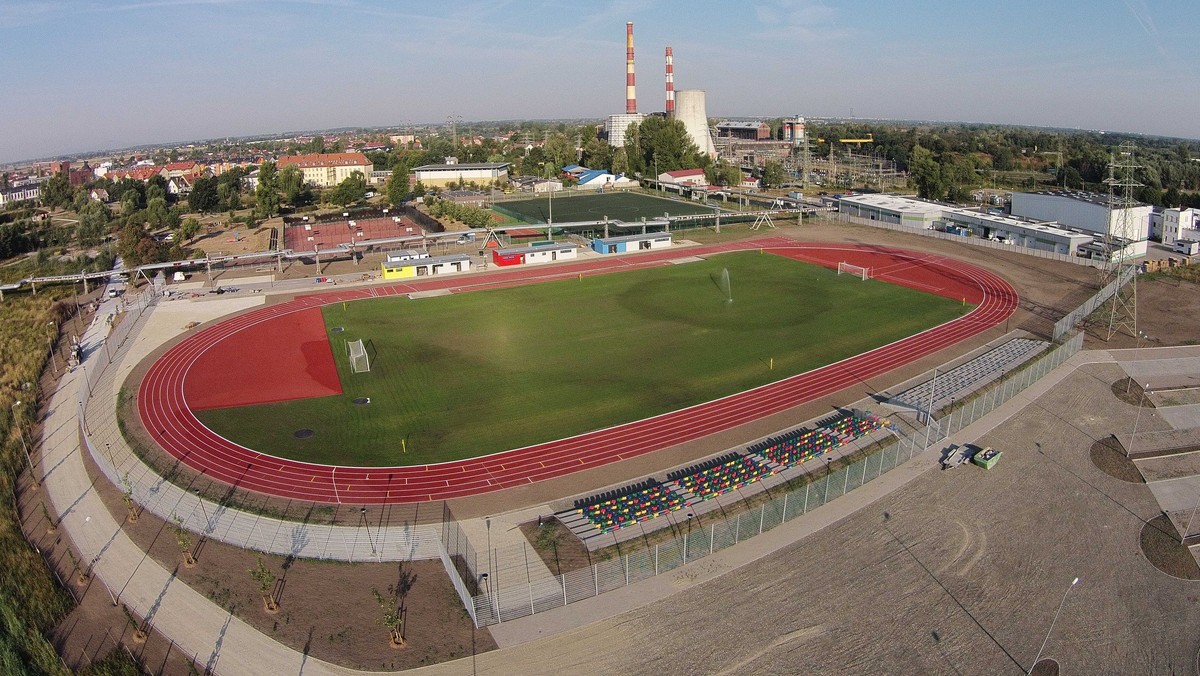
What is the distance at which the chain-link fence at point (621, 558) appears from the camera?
17.6m

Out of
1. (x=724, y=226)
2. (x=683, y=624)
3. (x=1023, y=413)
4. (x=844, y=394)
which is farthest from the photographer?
(x=724, y=226)

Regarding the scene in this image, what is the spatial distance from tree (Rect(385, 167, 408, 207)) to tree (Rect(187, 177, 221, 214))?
24057 millimetres

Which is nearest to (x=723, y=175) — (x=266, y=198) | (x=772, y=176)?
(x=772, y=176)

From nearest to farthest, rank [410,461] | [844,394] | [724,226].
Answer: [410,461] < [844,394] < [724,226]

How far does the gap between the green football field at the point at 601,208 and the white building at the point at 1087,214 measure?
31.0 meters

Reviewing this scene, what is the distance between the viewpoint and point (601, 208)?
84.9m

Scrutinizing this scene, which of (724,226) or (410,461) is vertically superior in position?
(724,226)

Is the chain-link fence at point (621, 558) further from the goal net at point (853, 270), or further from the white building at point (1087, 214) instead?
the white building at point (1087, 214)

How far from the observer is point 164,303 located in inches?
1828

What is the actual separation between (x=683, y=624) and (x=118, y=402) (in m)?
27.5

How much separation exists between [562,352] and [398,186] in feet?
203

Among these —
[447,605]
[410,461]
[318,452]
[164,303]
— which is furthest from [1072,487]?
[164,303]

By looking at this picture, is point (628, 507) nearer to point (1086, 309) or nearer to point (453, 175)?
point (1086, 309)

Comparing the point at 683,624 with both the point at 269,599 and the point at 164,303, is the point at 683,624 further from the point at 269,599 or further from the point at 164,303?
the point at 164,303
